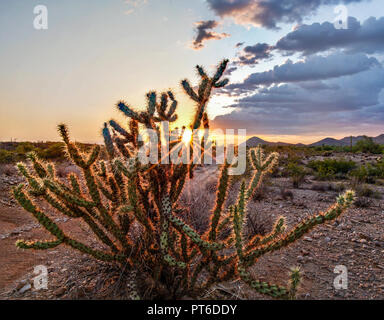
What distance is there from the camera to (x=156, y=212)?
10.1 feet

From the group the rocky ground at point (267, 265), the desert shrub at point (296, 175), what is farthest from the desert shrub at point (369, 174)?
the rocky ground at point (267, 265)

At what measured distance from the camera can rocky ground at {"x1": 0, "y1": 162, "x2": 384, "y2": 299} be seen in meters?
3.14

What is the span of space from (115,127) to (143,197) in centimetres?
80

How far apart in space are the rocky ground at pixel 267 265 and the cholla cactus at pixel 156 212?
14.7 inches

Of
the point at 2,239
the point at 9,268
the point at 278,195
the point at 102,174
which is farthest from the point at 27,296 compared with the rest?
the point at 278,195

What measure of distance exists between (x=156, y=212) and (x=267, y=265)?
2.00 m

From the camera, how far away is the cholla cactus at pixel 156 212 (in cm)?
247

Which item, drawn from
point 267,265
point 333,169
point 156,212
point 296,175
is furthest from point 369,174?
point 156,212

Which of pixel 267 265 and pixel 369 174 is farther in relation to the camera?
pixel 369 174

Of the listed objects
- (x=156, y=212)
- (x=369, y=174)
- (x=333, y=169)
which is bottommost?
(x=369, y=174)

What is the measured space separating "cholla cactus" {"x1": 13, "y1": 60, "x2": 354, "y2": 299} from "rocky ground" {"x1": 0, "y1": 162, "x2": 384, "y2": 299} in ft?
1.23

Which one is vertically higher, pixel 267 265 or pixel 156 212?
pixel 156 212

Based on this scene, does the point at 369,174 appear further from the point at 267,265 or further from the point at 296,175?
the point at 267,265
